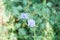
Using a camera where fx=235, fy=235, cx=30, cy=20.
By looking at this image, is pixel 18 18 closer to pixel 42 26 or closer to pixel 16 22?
pixel 16 22

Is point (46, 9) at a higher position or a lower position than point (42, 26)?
higher

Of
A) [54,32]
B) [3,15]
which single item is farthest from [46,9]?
[3,15]

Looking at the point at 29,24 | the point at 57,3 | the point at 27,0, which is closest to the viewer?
the point at 29,24

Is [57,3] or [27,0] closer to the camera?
[27,0]

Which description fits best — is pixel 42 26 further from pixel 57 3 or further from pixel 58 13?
pixel 57 3

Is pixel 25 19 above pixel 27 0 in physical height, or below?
below

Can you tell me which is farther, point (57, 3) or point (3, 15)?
point (57, 3)

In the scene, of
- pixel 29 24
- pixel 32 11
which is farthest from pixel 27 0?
pixel 29 24

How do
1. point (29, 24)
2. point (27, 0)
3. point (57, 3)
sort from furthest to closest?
point (57, 3)
point (27, 0)
point (29, 24)

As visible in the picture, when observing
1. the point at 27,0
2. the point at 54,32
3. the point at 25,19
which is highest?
the point at 27,0
